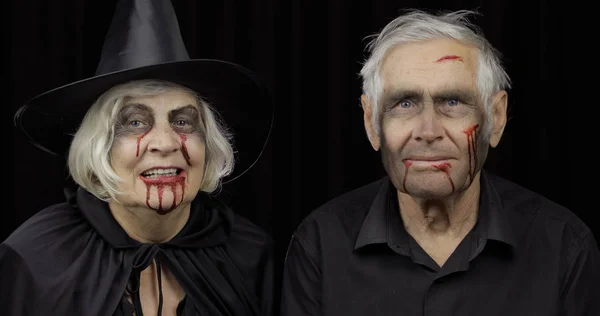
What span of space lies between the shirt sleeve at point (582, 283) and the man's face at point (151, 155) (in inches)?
48.6

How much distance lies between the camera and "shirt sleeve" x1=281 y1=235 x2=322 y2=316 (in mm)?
4074

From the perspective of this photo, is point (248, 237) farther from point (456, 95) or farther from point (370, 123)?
point (456, 95)

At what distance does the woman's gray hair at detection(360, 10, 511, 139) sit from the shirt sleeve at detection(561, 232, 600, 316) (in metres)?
0.45

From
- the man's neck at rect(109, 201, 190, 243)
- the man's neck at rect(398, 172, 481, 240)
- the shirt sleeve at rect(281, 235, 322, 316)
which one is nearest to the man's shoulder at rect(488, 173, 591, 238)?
the man's neck at rect(398, 172, 481, 240)

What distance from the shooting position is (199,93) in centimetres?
436

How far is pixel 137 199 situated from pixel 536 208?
1.26 m

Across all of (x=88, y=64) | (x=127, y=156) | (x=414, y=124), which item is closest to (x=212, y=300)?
(x=127, y=156)

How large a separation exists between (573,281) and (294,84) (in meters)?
1.65

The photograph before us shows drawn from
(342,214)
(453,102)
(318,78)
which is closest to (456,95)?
(453,102)

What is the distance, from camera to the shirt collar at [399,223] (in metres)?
3.96

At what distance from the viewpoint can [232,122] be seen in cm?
459

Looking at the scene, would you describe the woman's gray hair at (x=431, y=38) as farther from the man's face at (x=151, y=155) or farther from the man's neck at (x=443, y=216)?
the man's face at (x=151, y=155)

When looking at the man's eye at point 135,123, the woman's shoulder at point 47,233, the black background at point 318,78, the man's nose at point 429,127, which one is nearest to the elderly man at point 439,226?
the man's nose at point 429,127

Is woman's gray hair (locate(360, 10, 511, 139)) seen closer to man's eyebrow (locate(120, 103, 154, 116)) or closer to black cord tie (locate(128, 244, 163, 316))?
man's eyebrow (locate(120, 103, 154, 116))
